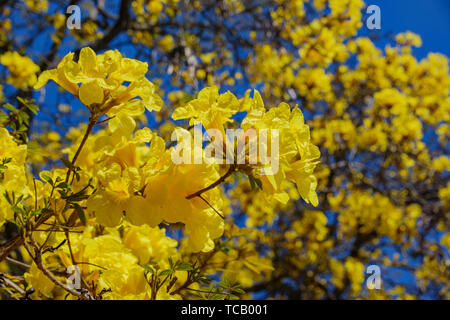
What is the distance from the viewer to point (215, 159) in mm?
925

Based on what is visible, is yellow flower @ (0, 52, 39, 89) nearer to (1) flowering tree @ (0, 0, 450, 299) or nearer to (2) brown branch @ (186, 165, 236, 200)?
(1) flowering tree @ (0, 0, 450, 299)

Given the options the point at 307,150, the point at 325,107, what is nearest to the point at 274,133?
the point at 307,150

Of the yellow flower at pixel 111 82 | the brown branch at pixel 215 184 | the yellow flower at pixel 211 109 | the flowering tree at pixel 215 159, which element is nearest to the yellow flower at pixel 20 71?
the flowering tree at pixel 215 159

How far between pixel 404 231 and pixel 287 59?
9.94ft

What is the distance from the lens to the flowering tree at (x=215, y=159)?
3.11 feet

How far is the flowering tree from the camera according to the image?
95 centimetres

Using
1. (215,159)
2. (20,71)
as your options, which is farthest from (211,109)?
(20,71)

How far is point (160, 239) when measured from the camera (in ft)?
4.88

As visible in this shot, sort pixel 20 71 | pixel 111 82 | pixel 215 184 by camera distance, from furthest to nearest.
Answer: pixel 20 71, pixel 111 82, pixel 215 184

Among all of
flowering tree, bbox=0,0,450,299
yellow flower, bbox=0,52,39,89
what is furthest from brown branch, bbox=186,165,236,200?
yellow flower, bbox=0,52,39,89

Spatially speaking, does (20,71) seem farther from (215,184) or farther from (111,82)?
(215,184)

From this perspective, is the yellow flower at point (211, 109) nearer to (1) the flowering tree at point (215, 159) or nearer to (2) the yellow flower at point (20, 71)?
(1) the flowering tree at point (215, 159)

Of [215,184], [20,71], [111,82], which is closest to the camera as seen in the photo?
[215,184]

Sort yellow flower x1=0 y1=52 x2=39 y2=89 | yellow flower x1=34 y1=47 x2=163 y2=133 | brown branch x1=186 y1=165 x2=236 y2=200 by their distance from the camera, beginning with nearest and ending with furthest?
brown branch x1=186 y1=165 x2=236 y2=200
yellow flower x1=34 y1=47 x2=163 y2=133
yellow flower x1=0 y1=52 x2=39 y2=89
